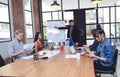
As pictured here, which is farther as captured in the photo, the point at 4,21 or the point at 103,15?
the point at 103,15

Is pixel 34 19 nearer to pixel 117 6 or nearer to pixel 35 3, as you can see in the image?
pixel 35 3

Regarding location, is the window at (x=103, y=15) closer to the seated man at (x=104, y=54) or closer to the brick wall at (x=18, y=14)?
the brick wall at (x=18, y=14)

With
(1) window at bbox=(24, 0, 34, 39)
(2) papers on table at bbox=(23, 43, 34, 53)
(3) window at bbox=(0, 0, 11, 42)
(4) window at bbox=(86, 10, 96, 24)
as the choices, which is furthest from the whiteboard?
(4) window at bbox=(86, 10, 96, 24)

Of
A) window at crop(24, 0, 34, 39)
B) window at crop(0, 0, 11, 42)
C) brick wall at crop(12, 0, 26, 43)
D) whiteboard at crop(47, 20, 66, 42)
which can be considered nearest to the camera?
whiteboard at crop(47, 20, 66, 42)

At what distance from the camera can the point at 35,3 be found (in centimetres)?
778

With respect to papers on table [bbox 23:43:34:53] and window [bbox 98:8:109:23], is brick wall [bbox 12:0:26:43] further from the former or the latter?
window [bbox 98:8:109:23]

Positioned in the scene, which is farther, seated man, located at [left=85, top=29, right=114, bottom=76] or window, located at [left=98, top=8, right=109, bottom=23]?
window, located at [left=98, top=8, right=109, bottom=23]

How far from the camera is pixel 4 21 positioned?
5.33 meters

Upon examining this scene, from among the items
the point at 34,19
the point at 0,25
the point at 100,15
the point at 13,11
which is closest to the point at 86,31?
the point at 100,15

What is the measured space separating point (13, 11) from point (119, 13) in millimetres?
4498

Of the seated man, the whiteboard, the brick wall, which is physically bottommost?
the seated man

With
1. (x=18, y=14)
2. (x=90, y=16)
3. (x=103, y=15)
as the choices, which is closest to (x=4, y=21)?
(x=18, y=14)

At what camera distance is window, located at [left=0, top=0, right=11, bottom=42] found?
5184mm

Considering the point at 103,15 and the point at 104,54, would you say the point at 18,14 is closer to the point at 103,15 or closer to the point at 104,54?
the point at 103,15
